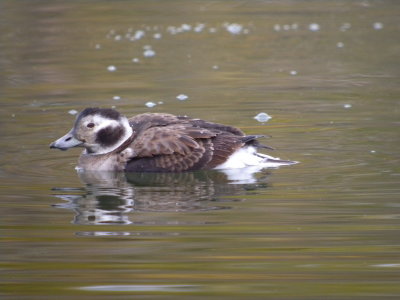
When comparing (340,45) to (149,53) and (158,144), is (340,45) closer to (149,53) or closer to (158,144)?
(149,53)

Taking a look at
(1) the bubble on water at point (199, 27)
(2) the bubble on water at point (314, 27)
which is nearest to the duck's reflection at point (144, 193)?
(2) the bubble on water at point (314, 27)

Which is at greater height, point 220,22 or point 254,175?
point 220,22

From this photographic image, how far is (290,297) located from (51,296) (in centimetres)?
131

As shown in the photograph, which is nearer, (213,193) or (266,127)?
(213,193)

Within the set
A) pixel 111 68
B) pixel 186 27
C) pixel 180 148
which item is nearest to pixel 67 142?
pixel 180 148

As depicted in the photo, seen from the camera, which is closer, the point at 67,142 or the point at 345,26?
the point at 67,142

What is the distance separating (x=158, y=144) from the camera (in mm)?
9766

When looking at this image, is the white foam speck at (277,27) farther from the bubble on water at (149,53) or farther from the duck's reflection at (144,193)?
the duck's reflection at (144,193)

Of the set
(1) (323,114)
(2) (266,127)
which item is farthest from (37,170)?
(1) (323,114)

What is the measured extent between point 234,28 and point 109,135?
11068 mm

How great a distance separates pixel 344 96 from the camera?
45.1 ft

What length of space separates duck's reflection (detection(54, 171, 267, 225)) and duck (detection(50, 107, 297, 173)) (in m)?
0.10

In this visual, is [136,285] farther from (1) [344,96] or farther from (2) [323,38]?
(2) [323,38]

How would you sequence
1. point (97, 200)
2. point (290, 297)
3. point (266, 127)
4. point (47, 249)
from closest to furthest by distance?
point (290, 297), point (47, 249), point (97, 200), point (266, 127)
